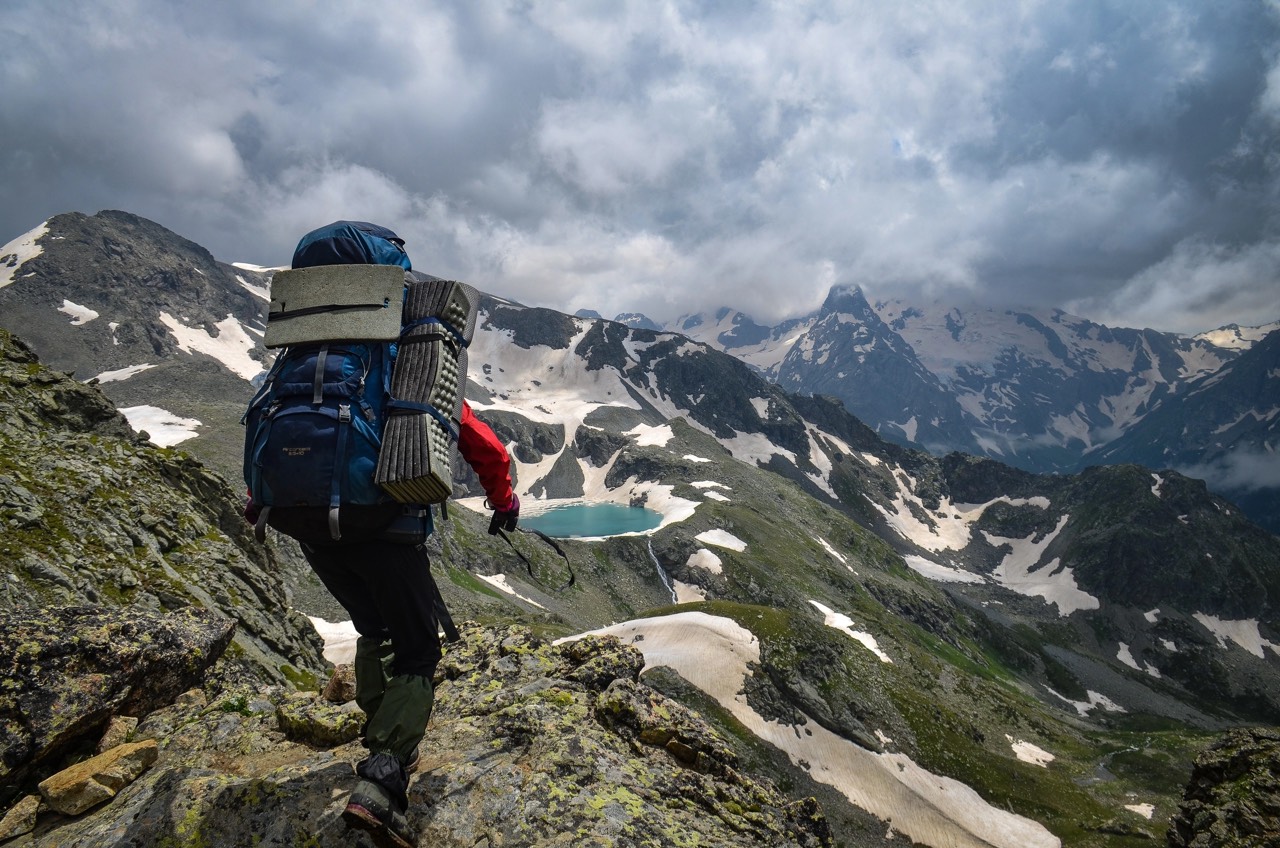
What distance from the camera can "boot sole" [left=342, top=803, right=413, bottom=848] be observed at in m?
4.86

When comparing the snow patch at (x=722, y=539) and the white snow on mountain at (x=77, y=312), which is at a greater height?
the white snow on mountain at (x=77, y=312)

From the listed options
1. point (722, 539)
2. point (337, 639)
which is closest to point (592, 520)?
point (722, 539)

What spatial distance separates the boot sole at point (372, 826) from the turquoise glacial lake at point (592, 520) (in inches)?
5609

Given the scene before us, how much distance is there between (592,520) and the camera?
174500 mm

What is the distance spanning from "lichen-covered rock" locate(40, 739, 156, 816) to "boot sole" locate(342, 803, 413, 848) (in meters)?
2.87

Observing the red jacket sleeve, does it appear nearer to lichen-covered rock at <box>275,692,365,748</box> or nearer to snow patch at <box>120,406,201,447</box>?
lichen-covered rock at <box>275,692,365,748</box>

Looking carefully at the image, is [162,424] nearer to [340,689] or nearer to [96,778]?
[340,689]

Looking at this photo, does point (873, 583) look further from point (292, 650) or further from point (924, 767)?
point (292, 650)

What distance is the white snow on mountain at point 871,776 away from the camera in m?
40.6

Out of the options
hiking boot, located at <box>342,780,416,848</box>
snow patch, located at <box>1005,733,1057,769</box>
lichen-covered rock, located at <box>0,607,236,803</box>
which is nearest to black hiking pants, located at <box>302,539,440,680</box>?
hiking boot, located at <box>342,780,416,848</box>

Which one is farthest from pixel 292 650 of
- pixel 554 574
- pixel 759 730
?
pixel 554 574

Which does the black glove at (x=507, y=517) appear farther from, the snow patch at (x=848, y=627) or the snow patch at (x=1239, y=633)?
the snow patch at (x=1239, y=633)

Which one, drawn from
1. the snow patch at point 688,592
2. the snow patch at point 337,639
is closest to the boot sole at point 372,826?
the snow patch at point 337,639

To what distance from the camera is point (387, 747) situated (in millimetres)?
5508
